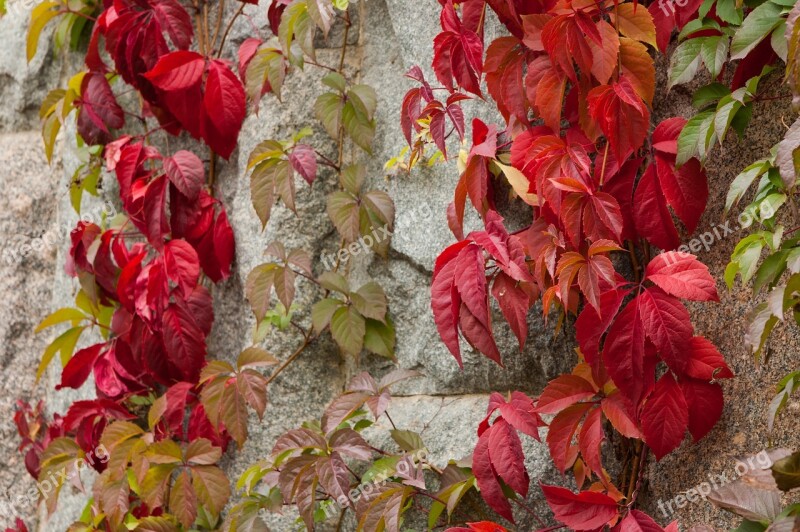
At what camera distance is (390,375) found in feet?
Answer: 5.03

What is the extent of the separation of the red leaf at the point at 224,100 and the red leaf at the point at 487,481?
894mm

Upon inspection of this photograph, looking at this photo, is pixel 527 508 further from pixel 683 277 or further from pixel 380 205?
pixel 380 205

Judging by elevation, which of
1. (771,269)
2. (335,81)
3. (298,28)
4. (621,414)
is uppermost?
(298,28)

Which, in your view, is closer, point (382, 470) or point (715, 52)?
point (715, 52)

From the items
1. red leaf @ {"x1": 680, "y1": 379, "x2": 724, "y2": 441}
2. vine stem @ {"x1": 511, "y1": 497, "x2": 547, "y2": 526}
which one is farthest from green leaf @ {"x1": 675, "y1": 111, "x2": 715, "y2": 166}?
vine stem @ {"x1": 511, "y1": 497, "x2": 547, "y2": 526}

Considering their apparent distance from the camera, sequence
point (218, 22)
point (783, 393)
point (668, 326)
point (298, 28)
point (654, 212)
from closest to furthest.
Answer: point (783, 393)
point (668, 326)
point (654, 212)
point (298, 28)
point (218, 22)

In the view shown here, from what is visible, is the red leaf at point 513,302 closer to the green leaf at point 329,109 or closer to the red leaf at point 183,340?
the green leaf at point 329,109

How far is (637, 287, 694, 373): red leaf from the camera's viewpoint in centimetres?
118

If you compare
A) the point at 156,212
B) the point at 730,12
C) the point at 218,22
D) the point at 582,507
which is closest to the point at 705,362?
the point at 582,507

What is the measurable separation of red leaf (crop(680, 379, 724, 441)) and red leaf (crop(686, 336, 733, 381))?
14 mm

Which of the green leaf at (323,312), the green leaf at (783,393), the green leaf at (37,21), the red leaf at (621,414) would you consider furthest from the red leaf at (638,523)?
the green leaf at (37,21)

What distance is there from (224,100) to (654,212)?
95cm

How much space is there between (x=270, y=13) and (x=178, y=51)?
22 cm

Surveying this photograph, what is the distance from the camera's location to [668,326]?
1.18m
